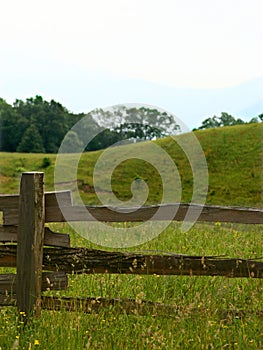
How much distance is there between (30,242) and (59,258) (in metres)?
0.40

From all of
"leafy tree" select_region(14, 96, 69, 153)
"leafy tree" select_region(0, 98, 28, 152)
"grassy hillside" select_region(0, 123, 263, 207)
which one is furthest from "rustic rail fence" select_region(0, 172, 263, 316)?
"leafy tree" select_region(0, 98, 28, 152)

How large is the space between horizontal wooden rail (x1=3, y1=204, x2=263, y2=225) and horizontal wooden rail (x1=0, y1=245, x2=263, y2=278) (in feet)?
1.15

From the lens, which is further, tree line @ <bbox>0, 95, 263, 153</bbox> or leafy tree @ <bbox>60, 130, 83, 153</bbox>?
tree line @ <bbox>0, 95, 263, 153</bbox>

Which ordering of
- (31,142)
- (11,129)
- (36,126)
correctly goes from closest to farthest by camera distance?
(31,142) → (36,126) → (11,129)

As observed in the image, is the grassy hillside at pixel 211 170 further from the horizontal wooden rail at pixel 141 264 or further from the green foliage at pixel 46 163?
the horizontal wooden rail at pixel 141 264

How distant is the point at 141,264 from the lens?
18.5 feet

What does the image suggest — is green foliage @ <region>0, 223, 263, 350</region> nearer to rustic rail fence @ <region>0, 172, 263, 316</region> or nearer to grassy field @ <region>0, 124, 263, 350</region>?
grassy field @ <region>0, 124, 263, 350</region>

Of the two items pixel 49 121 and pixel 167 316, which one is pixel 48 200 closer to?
pixel 167 316

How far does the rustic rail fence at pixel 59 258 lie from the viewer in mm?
5535

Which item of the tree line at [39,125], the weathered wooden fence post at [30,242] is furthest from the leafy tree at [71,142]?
the weathered wooden fence post at [30,242]

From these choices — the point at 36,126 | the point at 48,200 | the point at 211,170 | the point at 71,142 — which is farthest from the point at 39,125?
the point at 48,200

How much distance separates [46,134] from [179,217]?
52069 mm

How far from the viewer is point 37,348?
491 centimetres

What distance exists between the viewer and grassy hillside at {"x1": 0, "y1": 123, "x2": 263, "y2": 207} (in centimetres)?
3197
